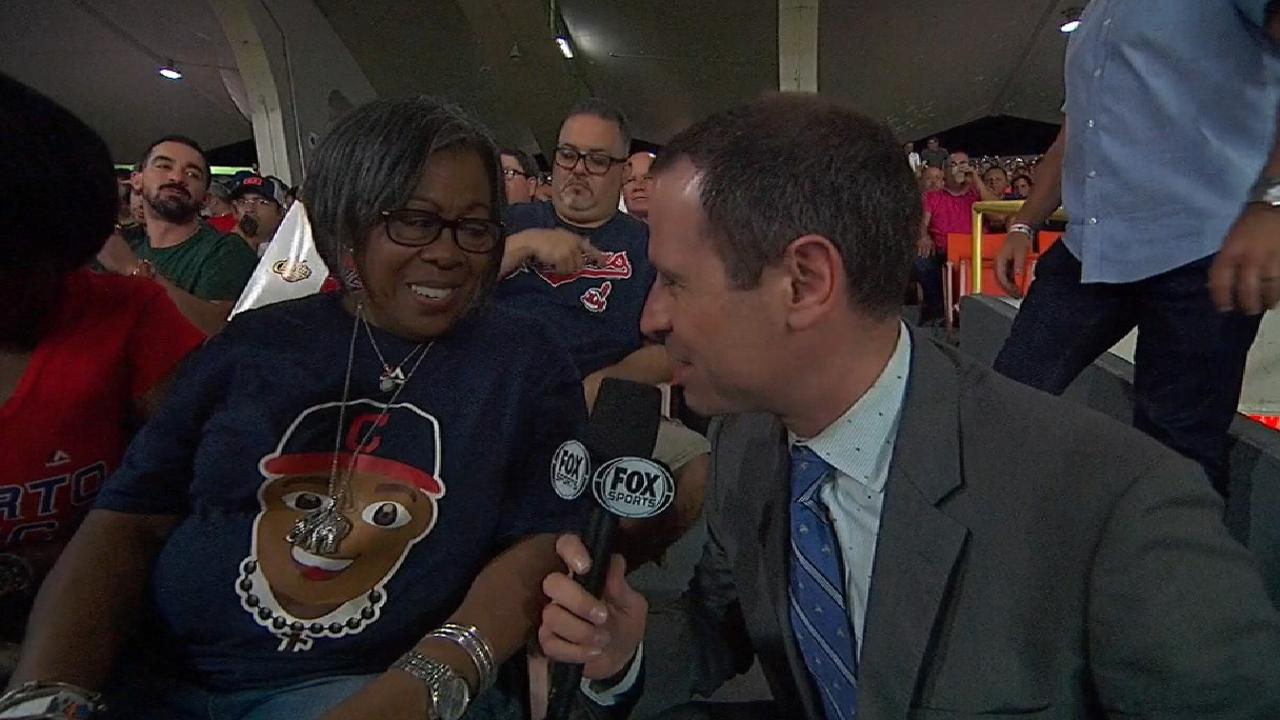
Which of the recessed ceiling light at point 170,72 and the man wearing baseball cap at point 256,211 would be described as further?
the recessed ceiling light at point 170,72

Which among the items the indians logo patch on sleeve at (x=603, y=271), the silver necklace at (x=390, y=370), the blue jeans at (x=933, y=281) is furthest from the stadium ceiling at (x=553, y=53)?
the silver necklace at (x=390, y=370)

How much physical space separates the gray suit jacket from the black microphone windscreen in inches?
11.1

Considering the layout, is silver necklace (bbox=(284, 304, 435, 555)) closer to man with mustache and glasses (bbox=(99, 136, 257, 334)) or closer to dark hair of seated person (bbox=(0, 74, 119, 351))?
dark hair of seated person (bbox=(0, 74, 119, 351))

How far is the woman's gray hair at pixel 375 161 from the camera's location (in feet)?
4.12

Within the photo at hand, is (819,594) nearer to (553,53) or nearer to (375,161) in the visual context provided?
(375,161)

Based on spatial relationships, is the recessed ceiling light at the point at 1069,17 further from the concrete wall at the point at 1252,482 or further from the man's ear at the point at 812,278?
the man's ear at the point at 812,278

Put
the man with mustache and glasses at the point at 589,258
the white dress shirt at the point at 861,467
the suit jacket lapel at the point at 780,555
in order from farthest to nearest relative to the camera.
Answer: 1. the man with mustache and glasses at the point at 589,258
2. the suit jacket lapel at the point at 780,555
3. the white dress shirt at the point at 861,467

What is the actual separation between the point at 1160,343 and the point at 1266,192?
0.42 meters

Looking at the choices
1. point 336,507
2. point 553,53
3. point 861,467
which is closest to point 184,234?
point 336,507

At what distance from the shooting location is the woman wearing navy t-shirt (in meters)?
1.17

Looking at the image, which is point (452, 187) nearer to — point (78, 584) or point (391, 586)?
point (391, 586)

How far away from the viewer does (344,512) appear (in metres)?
1.20

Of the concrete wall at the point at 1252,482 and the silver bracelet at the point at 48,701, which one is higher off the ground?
the concrete wall at the point at 1252,482

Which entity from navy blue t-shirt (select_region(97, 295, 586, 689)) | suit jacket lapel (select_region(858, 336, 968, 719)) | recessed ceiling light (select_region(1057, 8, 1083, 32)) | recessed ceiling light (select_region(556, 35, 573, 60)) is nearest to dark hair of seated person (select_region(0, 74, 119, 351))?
navy blue t-shirt (select_region(97, 295, 586, 689))
